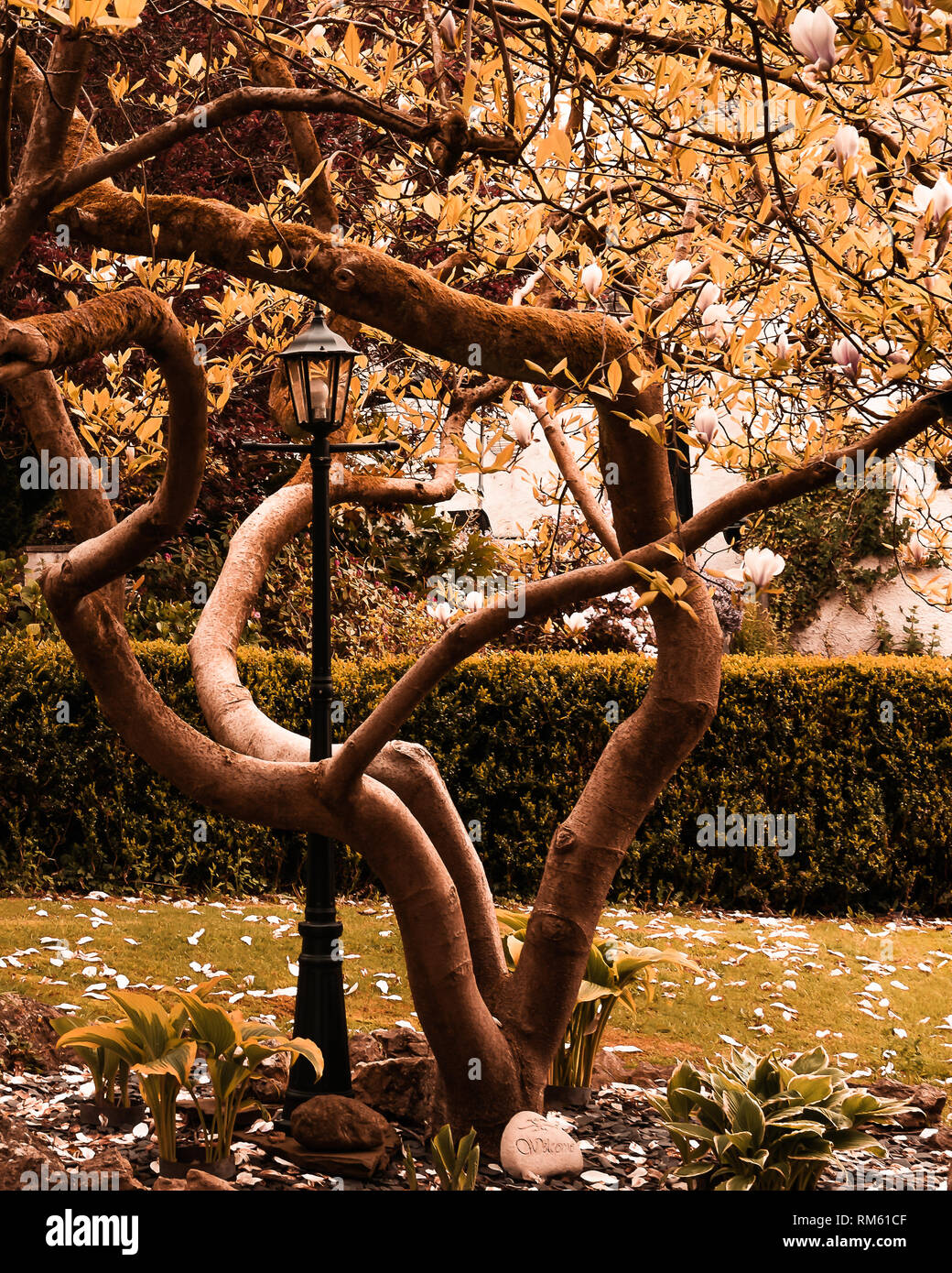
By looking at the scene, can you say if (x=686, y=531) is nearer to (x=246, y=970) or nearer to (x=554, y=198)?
(x=554, y=198)

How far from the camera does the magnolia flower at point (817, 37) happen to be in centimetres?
219

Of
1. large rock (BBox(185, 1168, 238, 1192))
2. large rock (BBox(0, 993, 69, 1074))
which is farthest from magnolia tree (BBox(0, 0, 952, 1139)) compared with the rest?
large rock (BBox(0, 993, 69, 1074))

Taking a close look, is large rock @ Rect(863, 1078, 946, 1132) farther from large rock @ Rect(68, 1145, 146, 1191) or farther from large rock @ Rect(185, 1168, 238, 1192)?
large rock @ Rect(68, 1145, 146, 1191)

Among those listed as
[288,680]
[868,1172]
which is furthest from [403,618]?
[868,1172]

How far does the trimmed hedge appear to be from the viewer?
324 inches

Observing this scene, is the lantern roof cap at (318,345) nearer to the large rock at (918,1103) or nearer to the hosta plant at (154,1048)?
the hosta plant at (154,1048)

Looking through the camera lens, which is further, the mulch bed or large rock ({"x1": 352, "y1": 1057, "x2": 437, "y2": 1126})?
large rock ({"x1": 352, "y1": 1057, "x2": 437, "y2": 1126})

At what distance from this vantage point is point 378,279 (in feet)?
10.8

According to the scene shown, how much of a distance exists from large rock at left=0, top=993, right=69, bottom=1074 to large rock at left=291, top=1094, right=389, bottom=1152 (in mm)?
1248

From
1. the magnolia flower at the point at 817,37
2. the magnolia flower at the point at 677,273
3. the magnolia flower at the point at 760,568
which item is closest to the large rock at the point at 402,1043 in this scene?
the magnolia flower at the point at 760,568

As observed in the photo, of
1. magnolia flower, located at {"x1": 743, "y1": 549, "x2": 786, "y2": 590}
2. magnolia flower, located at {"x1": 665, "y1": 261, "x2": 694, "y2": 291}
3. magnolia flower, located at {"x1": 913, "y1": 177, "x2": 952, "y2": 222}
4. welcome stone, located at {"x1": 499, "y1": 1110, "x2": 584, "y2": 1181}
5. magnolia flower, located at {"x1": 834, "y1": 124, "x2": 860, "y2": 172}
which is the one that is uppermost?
magnolia flower, located at {"x1": 834, "y1": 124, "x2": 860, "y2": 172}

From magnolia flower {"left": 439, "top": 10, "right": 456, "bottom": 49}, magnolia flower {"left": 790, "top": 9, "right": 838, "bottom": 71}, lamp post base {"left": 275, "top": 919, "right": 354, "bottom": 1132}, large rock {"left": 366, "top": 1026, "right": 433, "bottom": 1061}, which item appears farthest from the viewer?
large rock {"left": 366, "top": 1026, "right": 433, "bottom": 1061}
